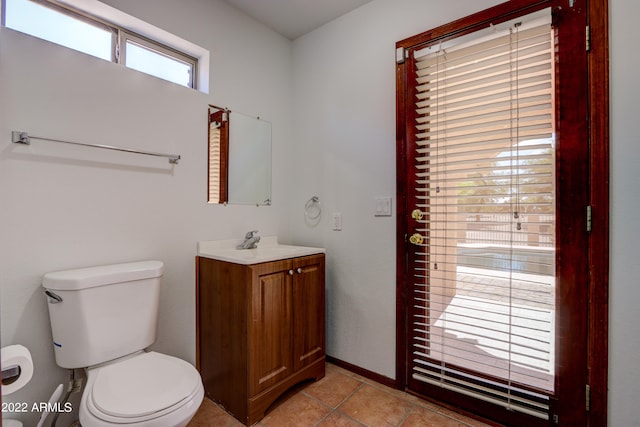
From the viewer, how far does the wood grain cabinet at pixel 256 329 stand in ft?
5.61

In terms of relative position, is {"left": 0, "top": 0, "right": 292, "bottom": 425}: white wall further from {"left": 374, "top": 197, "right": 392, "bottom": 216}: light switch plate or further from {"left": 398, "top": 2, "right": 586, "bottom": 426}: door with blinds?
{"left": 398, "top": 2, "right": 586, "bottom": 426}: door with blinds

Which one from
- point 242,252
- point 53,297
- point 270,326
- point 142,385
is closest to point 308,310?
point 270,326

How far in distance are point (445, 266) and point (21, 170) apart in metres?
2.13

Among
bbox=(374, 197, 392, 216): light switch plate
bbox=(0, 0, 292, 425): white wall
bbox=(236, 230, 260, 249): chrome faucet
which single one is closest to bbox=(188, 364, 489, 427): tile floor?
bbox=(0, 0, 292, 425): white wall

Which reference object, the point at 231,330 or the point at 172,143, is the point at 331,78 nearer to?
the point at 172,143

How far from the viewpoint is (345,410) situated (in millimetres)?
1814

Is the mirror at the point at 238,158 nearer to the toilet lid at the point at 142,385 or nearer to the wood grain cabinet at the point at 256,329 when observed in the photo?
the wood grain cabinet at the point at 256,329

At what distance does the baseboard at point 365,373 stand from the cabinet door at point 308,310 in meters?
0.22

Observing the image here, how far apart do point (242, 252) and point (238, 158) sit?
67 centimetres

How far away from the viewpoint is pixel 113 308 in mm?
1510

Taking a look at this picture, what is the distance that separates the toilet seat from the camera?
1.17 m

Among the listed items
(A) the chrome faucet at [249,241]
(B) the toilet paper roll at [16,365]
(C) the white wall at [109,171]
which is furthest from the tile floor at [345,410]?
(A) the chrome faucet at [249,241]

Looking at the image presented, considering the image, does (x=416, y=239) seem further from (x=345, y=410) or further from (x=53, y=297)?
(x=53, y=297)

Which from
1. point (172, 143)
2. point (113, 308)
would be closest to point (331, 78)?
point (172, 143)
